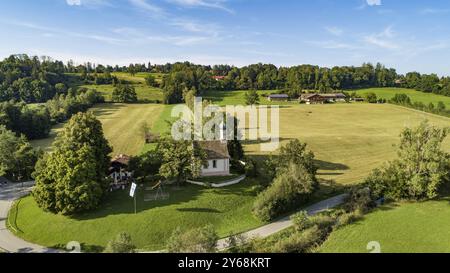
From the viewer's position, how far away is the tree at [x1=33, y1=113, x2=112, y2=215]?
32.0 meters

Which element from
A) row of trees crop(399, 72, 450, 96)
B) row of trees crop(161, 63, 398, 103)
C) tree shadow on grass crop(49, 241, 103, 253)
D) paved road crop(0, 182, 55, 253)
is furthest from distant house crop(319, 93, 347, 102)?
tree shadow on grass crop(49, 241, 103, 253)

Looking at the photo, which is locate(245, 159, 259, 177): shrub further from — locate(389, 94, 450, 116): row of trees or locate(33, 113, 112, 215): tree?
locate(389, 94, 450, 116): row of trees

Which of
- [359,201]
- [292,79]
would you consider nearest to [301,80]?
[292,79]

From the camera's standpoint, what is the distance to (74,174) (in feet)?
106

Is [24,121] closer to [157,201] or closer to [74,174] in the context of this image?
[74,174]

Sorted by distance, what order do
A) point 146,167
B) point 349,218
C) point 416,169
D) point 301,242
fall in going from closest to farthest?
point 301,242 < point 349,218 < point 416,169 < point 146,167

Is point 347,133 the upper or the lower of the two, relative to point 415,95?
lower

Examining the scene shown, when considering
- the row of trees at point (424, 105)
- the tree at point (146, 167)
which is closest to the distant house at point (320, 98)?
the row of trees at point (424, 105)

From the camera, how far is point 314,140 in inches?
2616

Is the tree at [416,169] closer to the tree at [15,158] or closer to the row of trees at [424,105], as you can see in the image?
the tree at [15,158]

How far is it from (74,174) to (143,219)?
8072 mm

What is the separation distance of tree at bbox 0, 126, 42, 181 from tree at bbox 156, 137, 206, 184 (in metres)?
20.2
